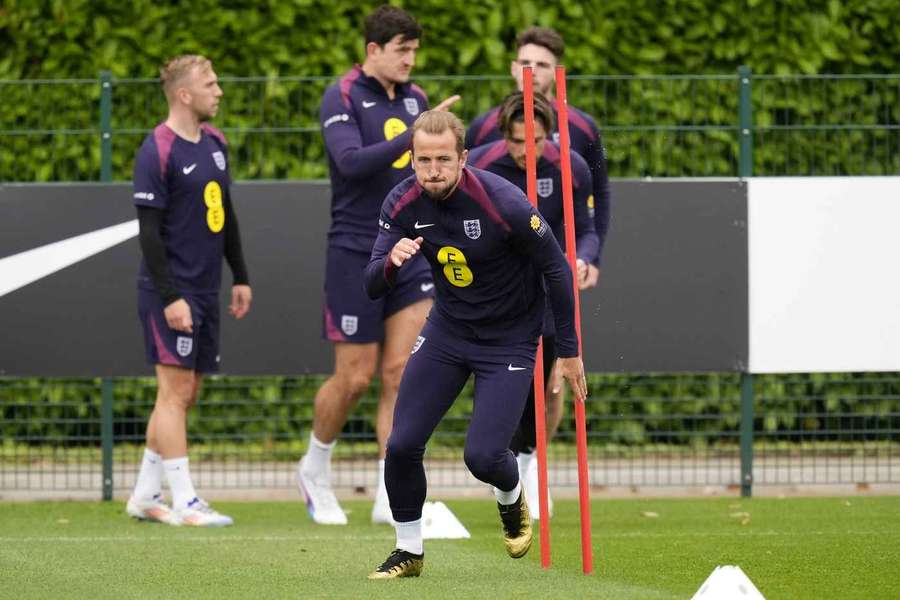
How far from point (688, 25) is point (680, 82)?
65cm

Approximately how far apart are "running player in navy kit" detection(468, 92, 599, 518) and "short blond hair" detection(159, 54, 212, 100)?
57.3 inches

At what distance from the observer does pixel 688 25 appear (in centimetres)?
1095

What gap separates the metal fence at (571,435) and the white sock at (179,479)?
1219 millimetres

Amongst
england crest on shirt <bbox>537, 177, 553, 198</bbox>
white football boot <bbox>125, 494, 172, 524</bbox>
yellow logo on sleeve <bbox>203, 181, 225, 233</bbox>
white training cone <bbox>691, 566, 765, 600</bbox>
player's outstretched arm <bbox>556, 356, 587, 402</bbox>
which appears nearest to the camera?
white training cone <bbox>691, 566, 765, 600</bbox>

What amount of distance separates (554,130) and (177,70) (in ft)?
6.17

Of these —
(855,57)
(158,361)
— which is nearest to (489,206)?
(158,361)

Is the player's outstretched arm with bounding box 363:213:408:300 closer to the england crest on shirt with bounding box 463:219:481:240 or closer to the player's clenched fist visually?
the player's clenched fist

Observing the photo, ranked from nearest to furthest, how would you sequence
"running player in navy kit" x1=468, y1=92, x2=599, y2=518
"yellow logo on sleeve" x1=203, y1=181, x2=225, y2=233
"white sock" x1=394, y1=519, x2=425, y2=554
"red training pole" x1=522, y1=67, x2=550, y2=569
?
"white sock" x1=394, y1=519, x2=425, y2=554 → "red training pole" x1=522, y1=67, x2=550, y2=569 → "running player in navy kit" x1=468, y1=92, x2=599, y2=518 → "yellow logo on sleeve" x1=203, y1=181, x2=225, y2=233

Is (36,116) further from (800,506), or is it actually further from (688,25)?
(800,506)

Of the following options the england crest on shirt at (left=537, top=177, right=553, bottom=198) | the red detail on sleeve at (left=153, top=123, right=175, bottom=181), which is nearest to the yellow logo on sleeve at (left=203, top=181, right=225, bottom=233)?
the red detail on sleeve at (left=153, top=123, right=175, bottom=181)

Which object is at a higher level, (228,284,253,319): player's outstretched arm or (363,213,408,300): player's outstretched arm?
(363,213,408,300): player's outstretched arm

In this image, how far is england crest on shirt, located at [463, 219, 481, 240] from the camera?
254 inches

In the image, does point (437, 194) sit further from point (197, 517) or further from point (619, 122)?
point (619, 122)

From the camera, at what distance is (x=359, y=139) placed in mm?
8461
